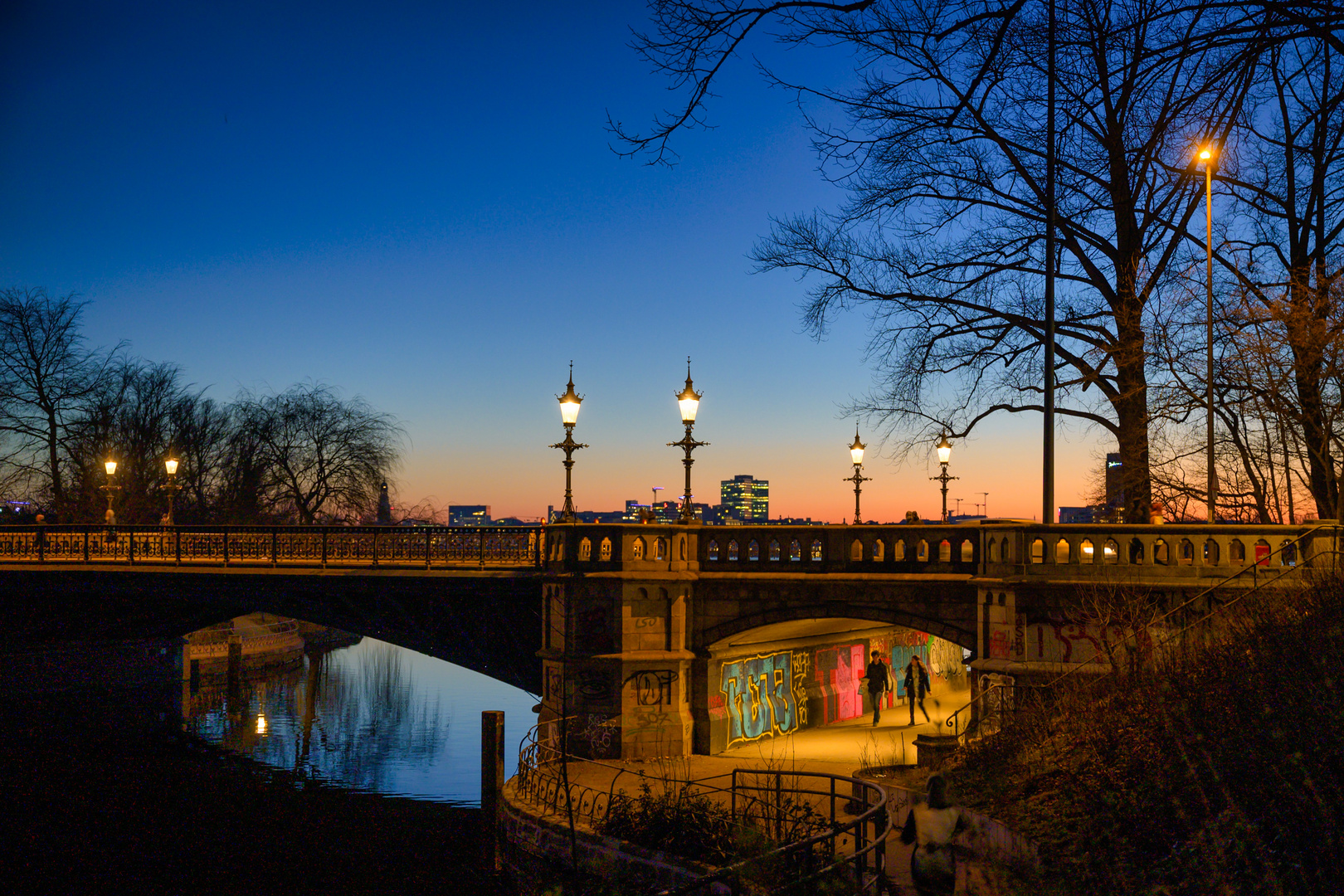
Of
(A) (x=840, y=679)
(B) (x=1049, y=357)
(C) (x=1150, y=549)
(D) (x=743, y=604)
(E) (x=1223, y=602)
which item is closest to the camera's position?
(E) (x=1223, y=602)

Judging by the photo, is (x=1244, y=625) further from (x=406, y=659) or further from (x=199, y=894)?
(x=406, y=659)

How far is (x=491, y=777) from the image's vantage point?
2017cm

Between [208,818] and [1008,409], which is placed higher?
[1008,409]

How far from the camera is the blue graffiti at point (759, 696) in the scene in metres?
21.1

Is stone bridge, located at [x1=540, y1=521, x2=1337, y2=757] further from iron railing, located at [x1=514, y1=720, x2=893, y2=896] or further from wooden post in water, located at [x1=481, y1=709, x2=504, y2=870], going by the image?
iron railing, located at [x1=514, y1=720, x2=893, y2=896]

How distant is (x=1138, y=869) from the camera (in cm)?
705

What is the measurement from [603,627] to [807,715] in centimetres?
752

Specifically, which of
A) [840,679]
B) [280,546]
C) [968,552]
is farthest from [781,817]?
[280,546]

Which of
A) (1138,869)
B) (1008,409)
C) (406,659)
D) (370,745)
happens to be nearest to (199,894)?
(370,745)

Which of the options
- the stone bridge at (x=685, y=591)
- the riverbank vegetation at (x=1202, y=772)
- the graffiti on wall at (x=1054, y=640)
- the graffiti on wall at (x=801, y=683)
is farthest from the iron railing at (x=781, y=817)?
the graffiti on wall at (x=801, y=683)

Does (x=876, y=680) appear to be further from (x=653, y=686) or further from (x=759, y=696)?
(x=653, y=686)

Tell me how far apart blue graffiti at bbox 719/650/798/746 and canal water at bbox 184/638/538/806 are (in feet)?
28.6

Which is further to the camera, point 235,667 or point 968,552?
point 235,667

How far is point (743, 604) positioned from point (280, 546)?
13191 mm
